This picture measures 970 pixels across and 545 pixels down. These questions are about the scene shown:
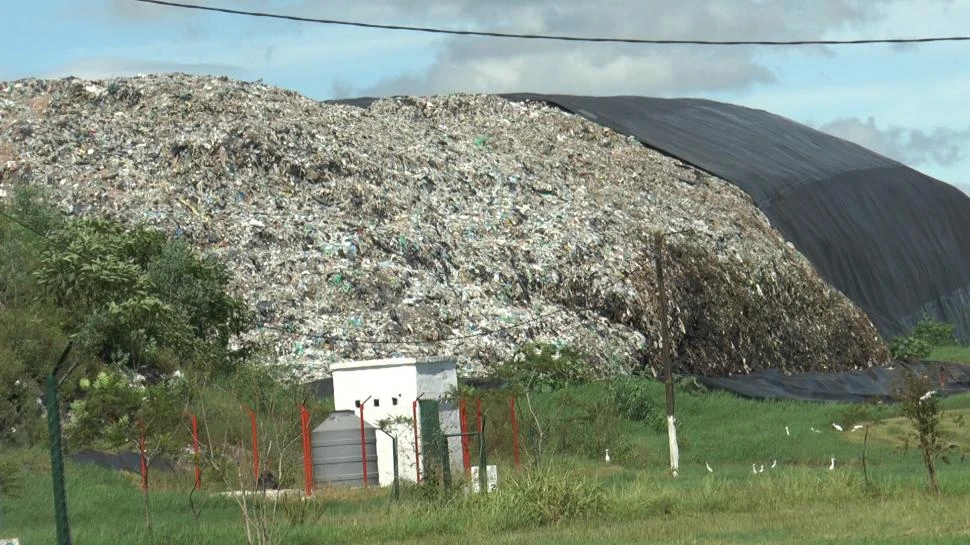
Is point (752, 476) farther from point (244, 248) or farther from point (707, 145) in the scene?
point (707, 145)

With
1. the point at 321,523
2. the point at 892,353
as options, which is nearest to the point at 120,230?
the point at 321,523

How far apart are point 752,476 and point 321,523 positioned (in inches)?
260

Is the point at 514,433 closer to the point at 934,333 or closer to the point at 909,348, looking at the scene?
the point at 909,348

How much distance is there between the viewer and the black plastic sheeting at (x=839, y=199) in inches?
1737

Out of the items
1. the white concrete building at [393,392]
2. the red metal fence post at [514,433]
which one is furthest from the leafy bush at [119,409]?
the red metal fence post at [514,433]

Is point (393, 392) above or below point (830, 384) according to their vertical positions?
above

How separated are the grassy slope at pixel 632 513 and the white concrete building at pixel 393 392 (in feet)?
6.42

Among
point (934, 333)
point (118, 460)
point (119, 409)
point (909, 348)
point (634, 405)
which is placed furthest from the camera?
point (934, 333)

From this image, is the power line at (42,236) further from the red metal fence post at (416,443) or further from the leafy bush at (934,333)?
the leafy bush at (934,333)

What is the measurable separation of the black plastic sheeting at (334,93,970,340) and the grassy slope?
20.8 meters

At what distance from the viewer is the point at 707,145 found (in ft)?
159

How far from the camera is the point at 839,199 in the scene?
1897 inches

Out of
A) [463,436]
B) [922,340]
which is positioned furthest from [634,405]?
[922,340]

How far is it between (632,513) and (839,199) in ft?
109
